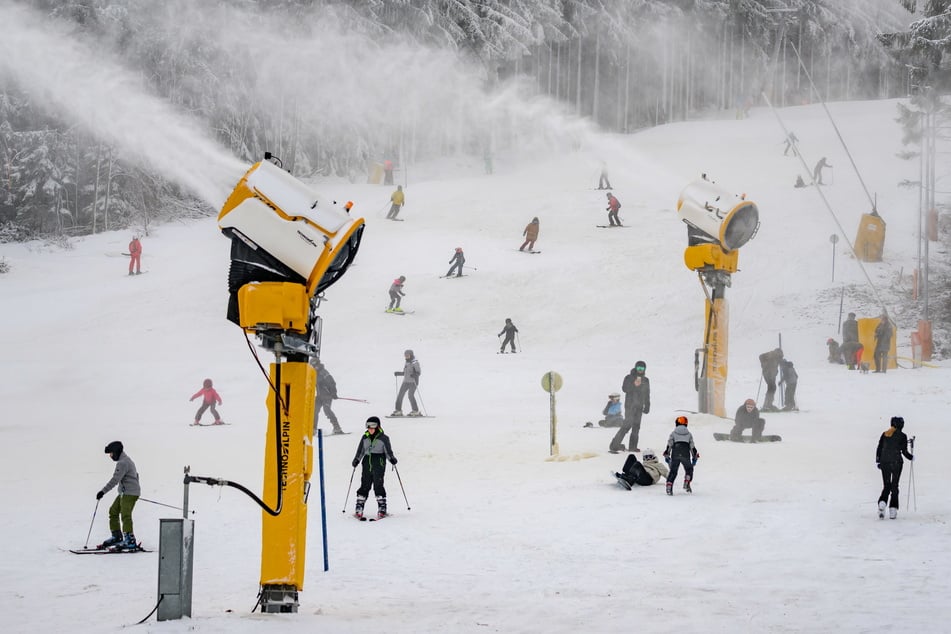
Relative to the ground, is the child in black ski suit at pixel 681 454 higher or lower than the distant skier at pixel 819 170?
lower

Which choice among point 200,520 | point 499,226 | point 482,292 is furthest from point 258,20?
point 200,520

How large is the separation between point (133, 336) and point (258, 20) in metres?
31.2

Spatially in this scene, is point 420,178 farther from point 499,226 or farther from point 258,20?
point 499,226

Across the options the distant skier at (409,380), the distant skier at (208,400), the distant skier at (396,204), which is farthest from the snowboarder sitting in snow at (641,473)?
the distant skier at (396,204)

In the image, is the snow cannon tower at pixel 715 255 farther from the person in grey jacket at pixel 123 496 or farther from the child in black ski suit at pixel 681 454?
the person in grey jacket at pixel 123 496

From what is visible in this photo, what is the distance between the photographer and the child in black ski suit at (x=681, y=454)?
13.5m

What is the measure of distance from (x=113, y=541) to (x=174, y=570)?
4.24 meters

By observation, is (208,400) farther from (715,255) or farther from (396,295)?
(396,295)

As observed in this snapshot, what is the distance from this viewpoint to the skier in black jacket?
11.7 meters

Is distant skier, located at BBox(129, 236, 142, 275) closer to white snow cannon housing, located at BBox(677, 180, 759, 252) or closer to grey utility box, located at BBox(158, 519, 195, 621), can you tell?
white snow cannon housing, located at BBox(677, 180, 759, 252)

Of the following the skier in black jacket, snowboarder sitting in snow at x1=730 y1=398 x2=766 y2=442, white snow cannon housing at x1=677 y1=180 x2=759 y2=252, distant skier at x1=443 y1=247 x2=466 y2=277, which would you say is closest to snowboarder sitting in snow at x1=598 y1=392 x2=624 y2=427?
snowboarder sitting in snow at x1=730 y1=398 x2=766 y2=442

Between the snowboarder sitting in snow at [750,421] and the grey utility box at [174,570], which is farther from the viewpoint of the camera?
the snowboarder sitting in snow at [750,421]

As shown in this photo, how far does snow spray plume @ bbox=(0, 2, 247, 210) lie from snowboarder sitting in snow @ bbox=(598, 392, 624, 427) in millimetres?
28773

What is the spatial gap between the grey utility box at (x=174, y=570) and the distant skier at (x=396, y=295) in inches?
918
